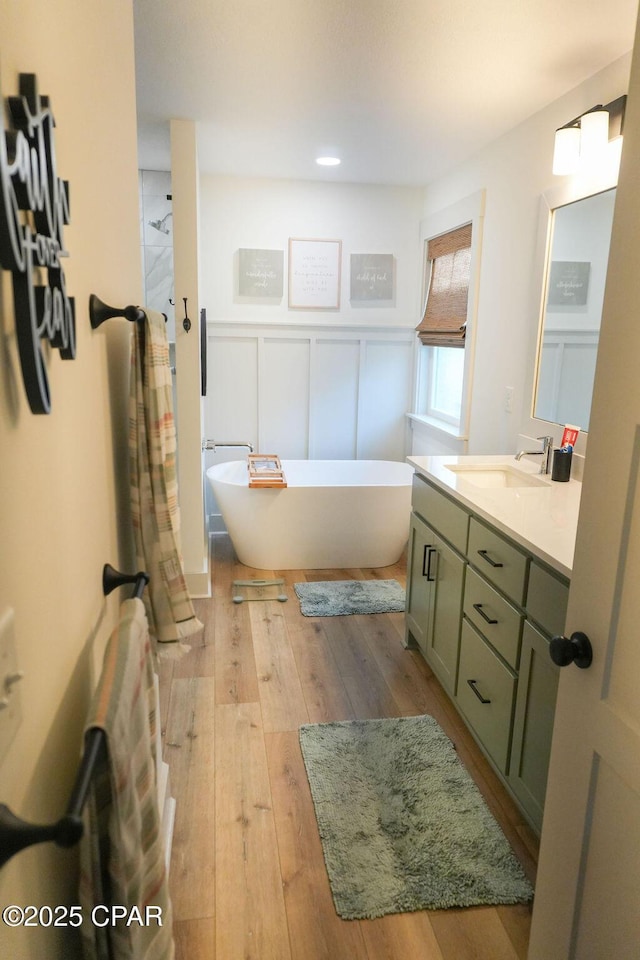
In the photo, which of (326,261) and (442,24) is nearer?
(442,24)

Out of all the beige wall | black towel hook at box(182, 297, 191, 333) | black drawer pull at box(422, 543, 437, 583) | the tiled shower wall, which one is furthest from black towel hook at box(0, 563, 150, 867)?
the tiled shower wall

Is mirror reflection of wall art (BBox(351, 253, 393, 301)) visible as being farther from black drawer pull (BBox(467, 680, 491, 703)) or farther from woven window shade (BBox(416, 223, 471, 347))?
black drawer pull (BBox(467, 680, 491, 703))

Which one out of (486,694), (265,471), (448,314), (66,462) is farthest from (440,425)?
(66,462)

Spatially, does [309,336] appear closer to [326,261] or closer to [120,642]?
[326,261]

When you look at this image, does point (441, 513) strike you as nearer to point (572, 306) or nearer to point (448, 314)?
point (572, 306)

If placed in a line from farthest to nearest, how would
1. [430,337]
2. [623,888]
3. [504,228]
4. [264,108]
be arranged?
[430,337]
[504,228]
[264,108]
[623,888]

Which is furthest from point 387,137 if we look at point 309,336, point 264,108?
point 309,336

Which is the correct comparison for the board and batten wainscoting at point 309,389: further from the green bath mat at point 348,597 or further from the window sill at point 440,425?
the green bath mat at point 348,597

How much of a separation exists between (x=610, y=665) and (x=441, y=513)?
1477mm

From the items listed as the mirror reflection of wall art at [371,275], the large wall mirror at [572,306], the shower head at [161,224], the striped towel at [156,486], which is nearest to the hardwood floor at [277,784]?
the striped towel at [156,486]

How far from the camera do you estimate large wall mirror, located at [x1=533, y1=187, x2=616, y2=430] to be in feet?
8.23

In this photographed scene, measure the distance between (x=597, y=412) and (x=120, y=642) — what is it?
866 mm

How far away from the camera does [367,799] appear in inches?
82.0

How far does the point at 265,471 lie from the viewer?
13.2 feet
